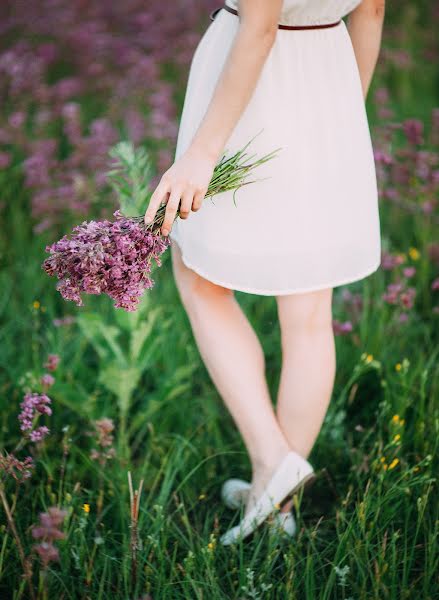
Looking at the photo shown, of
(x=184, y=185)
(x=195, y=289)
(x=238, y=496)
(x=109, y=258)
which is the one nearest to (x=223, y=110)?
(x=184, y=185)

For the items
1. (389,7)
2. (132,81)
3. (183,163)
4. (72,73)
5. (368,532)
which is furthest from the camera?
(389,7)

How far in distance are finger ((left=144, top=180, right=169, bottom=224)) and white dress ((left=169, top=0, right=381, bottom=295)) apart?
0.25m

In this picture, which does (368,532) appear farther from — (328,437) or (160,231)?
(160,231)

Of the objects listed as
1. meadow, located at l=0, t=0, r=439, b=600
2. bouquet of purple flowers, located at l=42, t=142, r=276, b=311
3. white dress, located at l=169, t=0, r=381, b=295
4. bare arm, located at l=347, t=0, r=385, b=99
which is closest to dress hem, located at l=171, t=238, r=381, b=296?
white dress, located at l=169, t=0, r=381, b=295

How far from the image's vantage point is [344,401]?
2.38 meters

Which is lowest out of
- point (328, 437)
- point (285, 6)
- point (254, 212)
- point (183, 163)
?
point (328, 437)

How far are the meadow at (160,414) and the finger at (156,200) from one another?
571 mm

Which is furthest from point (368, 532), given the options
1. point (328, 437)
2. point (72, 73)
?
point (72, 73)

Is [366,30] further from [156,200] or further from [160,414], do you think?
[160,414]

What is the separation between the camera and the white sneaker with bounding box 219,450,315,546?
5.96 feet

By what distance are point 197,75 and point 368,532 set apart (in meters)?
1.19

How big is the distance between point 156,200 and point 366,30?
0.82 meters

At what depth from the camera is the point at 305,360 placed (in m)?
1.78

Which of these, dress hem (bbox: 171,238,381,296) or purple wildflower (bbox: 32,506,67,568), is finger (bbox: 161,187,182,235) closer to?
dress hem (bbox: 171,238,381,296)
